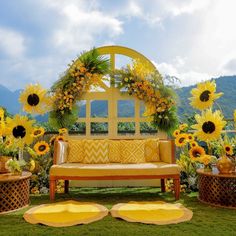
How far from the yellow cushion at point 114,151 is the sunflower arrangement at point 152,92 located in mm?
905

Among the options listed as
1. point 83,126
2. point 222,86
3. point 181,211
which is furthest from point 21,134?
point 222,86

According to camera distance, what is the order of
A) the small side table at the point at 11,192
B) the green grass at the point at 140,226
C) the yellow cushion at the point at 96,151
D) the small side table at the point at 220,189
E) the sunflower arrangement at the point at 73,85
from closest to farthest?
the green grass at the point at 140,226, the small side table at the point at 11,192, the small side table at the point at 220,189, the yellow cushion at the point at 96,151, the sunflower arrangement at the point at 73,85

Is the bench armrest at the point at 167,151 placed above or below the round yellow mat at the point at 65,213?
above

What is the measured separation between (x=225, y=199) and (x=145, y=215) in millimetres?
1082

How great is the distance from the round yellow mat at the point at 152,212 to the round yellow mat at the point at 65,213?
0.68ft

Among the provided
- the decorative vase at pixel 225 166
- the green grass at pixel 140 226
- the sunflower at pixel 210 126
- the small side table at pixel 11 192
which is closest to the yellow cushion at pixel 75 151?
the green grass at pixel 140 226

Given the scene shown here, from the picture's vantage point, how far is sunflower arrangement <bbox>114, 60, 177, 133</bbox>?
543cm

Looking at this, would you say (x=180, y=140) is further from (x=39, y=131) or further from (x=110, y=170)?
(x=39, y=131)

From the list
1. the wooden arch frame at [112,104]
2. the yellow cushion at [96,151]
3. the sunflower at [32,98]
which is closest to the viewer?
the yellow cushion at [96,151]

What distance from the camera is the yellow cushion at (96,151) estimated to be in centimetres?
474

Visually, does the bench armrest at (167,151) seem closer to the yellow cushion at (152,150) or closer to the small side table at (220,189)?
the yellow cushion at (152,150)

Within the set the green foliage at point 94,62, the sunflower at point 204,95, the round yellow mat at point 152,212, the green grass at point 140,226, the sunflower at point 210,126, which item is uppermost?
the green foliage at point 94,62

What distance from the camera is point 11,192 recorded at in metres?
3.63

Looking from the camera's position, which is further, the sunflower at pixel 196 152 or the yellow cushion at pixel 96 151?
the yellow cushion at pixel 96 151
